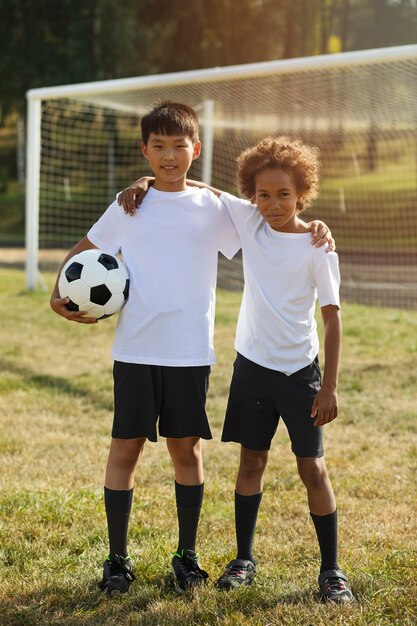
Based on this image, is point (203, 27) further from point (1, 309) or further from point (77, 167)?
point (1, 309)

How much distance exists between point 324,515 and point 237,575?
347 millimetres

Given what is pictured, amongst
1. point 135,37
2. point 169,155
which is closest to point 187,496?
point 169,155

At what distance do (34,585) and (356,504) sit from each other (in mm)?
1426

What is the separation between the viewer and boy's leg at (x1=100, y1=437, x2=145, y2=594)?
2.60m

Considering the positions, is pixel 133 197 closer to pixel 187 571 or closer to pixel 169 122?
pixel 169 122

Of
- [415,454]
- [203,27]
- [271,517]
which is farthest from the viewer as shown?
[203,27]

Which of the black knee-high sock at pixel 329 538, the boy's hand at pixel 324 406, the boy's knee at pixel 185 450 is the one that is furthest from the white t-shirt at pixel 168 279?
the black knee-high sock at pixel 329 538

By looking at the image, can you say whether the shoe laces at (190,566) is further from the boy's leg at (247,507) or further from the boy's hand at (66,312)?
the boy's hand at (66,312)

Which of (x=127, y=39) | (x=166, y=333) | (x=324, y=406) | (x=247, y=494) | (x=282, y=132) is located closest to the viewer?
(x=324, y=406)

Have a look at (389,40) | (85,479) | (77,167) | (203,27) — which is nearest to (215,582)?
(85,479)

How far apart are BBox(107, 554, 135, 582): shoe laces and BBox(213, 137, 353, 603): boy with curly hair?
0.97 feet

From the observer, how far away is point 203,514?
10.7 ft

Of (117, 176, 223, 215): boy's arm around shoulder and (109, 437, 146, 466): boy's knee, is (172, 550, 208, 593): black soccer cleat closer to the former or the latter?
(109, 437, 146, 466): boy's knee

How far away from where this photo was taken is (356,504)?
11.1 feet
